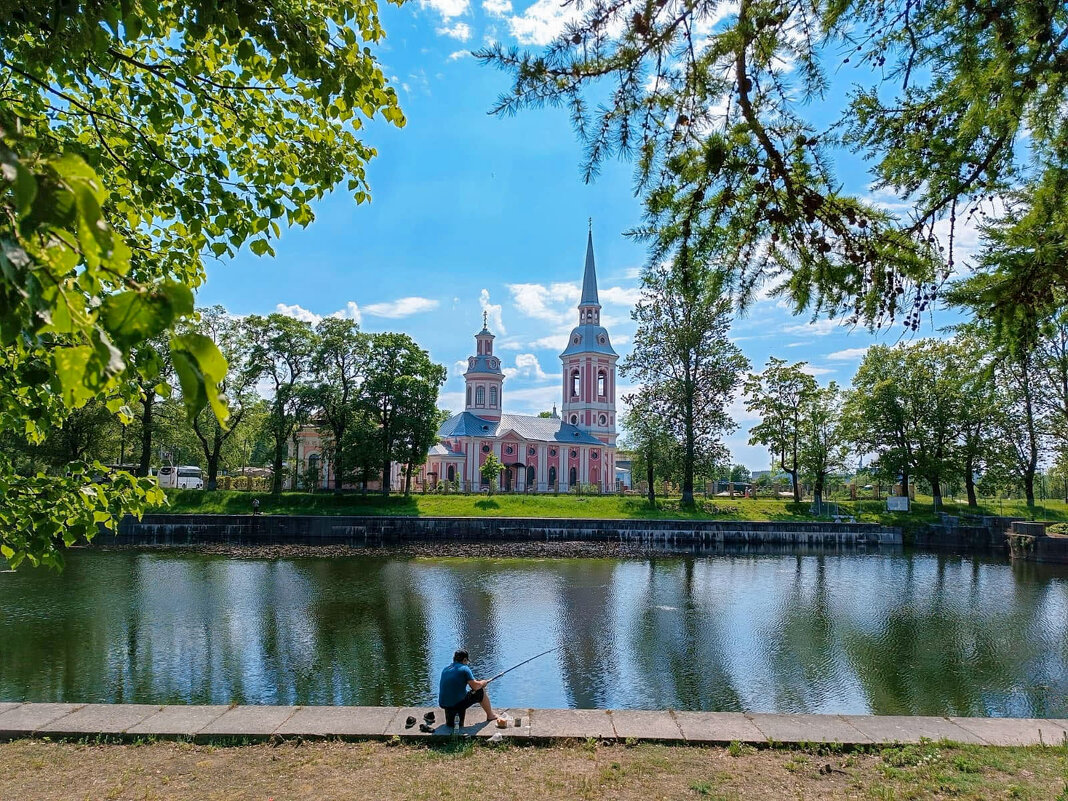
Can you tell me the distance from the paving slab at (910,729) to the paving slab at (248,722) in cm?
558

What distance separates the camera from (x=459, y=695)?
6625mm

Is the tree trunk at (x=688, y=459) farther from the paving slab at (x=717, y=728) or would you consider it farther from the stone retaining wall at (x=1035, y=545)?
the paving slab at (x=717, y=728)

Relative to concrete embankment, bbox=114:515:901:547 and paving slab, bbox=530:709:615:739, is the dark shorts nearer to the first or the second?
paving slab, bbox=530:709:615:739

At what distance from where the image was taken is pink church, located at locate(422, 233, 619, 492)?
53594 millimetres

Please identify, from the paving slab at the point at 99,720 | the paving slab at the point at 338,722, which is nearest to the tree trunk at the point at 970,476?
the paving slab at the point at 338,722

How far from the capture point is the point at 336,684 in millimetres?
9188

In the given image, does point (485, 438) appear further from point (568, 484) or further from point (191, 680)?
point (191, 680)

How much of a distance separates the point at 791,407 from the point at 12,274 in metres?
41.3

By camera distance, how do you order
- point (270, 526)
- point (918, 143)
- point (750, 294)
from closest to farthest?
point (918, 143), point (750, 294), point (270, 526)

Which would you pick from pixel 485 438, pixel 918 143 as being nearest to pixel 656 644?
pixel 918 143

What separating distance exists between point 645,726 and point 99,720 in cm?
518

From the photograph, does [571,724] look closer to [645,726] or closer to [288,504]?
[645,726]

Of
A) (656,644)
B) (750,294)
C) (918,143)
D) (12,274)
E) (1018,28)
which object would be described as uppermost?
(1018,28)

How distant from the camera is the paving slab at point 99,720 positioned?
6.02m
